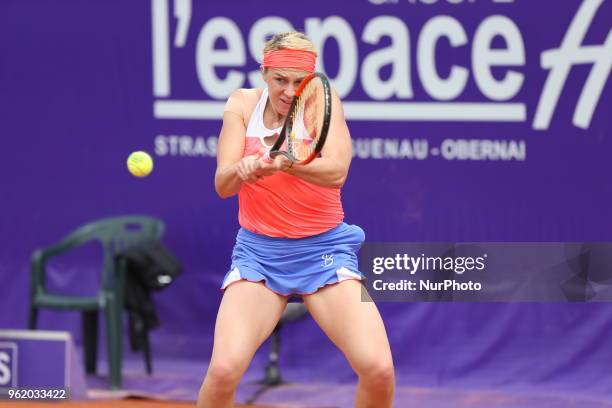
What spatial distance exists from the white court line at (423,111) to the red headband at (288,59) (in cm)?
264

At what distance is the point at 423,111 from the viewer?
7215 millimetres

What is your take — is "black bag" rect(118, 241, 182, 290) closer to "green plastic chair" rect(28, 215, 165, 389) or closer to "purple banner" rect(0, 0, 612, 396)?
"green plastic chair" rect(28, 215, 165, 389)

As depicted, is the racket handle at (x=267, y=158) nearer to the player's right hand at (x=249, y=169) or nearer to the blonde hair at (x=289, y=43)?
the player's right hand at (x=249, y=169)

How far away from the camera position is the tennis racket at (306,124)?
4367mm

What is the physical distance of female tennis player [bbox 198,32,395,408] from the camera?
442 centimetres

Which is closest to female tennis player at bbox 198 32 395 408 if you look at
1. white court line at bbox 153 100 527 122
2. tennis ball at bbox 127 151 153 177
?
tennis ball at bbox 127 151 153 177

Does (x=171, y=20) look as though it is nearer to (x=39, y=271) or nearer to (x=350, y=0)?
(x=350, y=0)

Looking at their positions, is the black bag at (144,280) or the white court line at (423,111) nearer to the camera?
the white court line at (423,111)

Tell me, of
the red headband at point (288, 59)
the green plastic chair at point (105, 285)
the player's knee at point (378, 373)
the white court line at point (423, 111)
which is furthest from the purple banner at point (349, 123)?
the player's knee at point (378, 373)

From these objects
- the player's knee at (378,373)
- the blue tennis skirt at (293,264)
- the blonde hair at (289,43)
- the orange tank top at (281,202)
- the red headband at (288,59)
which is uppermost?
the blonde hair at (289,43)

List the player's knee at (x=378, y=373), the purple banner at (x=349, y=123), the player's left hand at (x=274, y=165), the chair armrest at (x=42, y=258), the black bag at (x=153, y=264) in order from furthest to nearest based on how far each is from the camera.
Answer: the chair armrest at (x=42, y=258) < the black bag at (x=153, y=264) < the purple banner at (x=349, y=123) < the player's knee at (x=378, y=373) < the player's left hand at (x=274, y=165)

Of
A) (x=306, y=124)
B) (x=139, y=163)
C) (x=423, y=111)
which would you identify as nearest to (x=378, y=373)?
(x=306, y=124)

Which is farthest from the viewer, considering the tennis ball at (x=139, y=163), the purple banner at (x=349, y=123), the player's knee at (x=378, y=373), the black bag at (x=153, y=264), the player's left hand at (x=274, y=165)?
the black bag at (x=153, y=264)

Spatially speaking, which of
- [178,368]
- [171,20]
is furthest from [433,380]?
[171,20]
